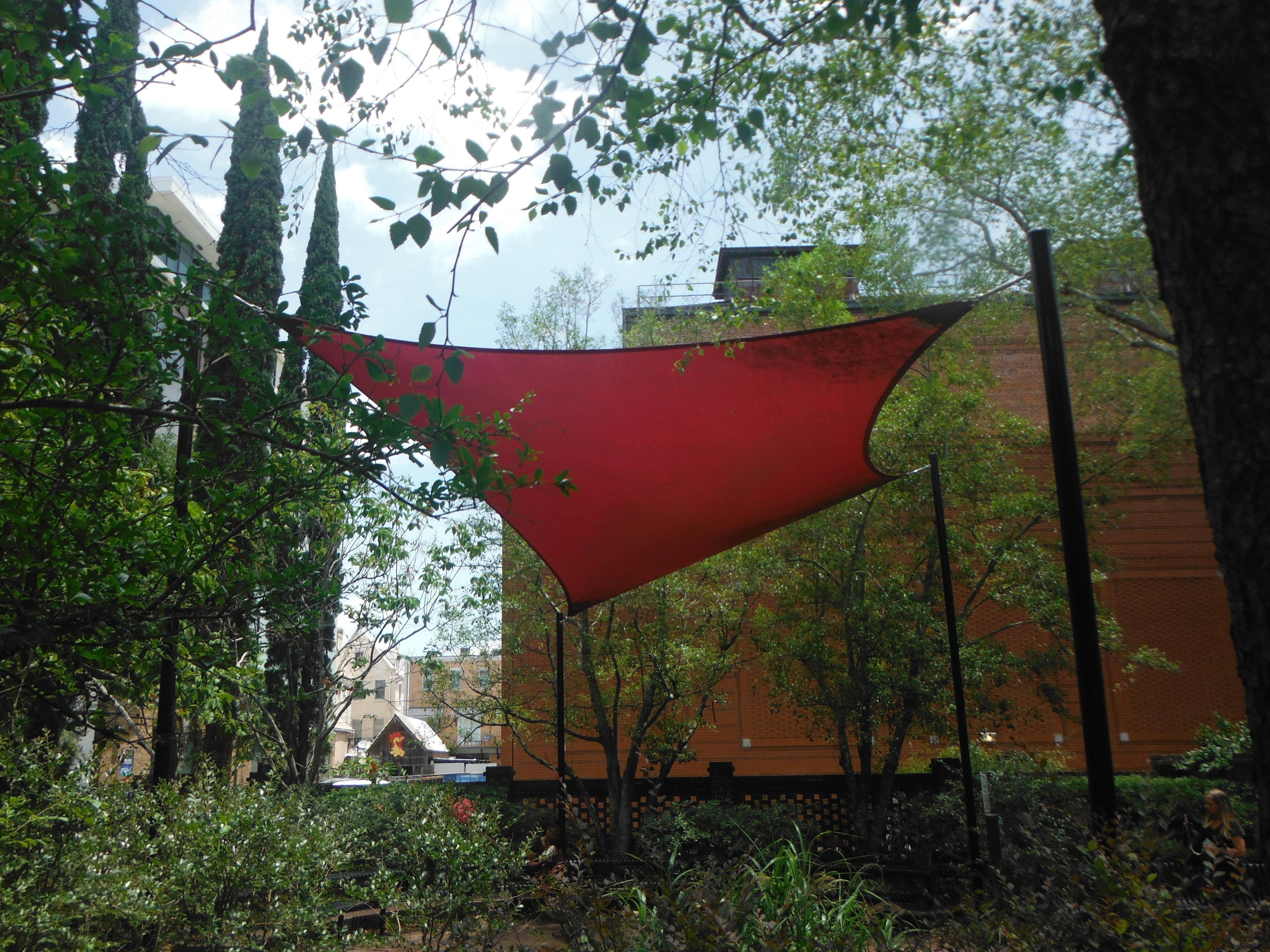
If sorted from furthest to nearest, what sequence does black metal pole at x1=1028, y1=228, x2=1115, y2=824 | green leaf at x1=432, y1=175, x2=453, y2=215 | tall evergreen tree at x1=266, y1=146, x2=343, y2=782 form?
1. tall evergreen tree at x1=266, y1=146, x2=343, y2=782
2. black metal pole at x1=1028, y1=228, x2=1115, y2=824
3. green leaf at x1=432, y1=175, x2=453, y2=215

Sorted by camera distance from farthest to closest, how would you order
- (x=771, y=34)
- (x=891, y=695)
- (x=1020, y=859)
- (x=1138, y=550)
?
(x=1138, y=550)
(x=891, y=695)
(x=1020, y=859)
(x=771, y=34)

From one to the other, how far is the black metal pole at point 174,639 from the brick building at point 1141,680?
8580 millimetres

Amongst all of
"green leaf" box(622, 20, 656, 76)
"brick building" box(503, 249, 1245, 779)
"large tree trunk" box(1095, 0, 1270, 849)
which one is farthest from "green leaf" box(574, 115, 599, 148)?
"brick building" box(503, 249, 1245, 779)

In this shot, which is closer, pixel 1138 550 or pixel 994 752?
pixel 994 752

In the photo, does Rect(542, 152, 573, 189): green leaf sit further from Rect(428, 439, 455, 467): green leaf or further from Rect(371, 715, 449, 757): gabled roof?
Rect(371, 715, 449, 757): gabled roof

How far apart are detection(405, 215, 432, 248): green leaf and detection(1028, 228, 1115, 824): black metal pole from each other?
2.08 metres

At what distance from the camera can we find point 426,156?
2.11 m

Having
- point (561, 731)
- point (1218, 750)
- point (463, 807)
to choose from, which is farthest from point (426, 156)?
point (1218, 750)

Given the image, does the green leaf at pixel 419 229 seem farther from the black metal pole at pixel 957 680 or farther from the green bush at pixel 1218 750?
the green bush at pixel 1218 750

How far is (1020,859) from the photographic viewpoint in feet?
12.1

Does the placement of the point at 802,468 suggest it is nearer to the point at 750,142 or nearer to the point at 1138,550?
the point at 750,142

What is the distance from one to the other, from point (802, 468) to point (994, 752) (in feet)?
19.0

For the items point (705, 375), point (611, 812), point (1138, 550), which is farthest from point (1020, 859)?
point (1138, 550)

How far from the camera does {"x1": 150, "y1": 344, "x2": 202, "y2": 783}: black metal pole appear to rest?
2.78 metres
